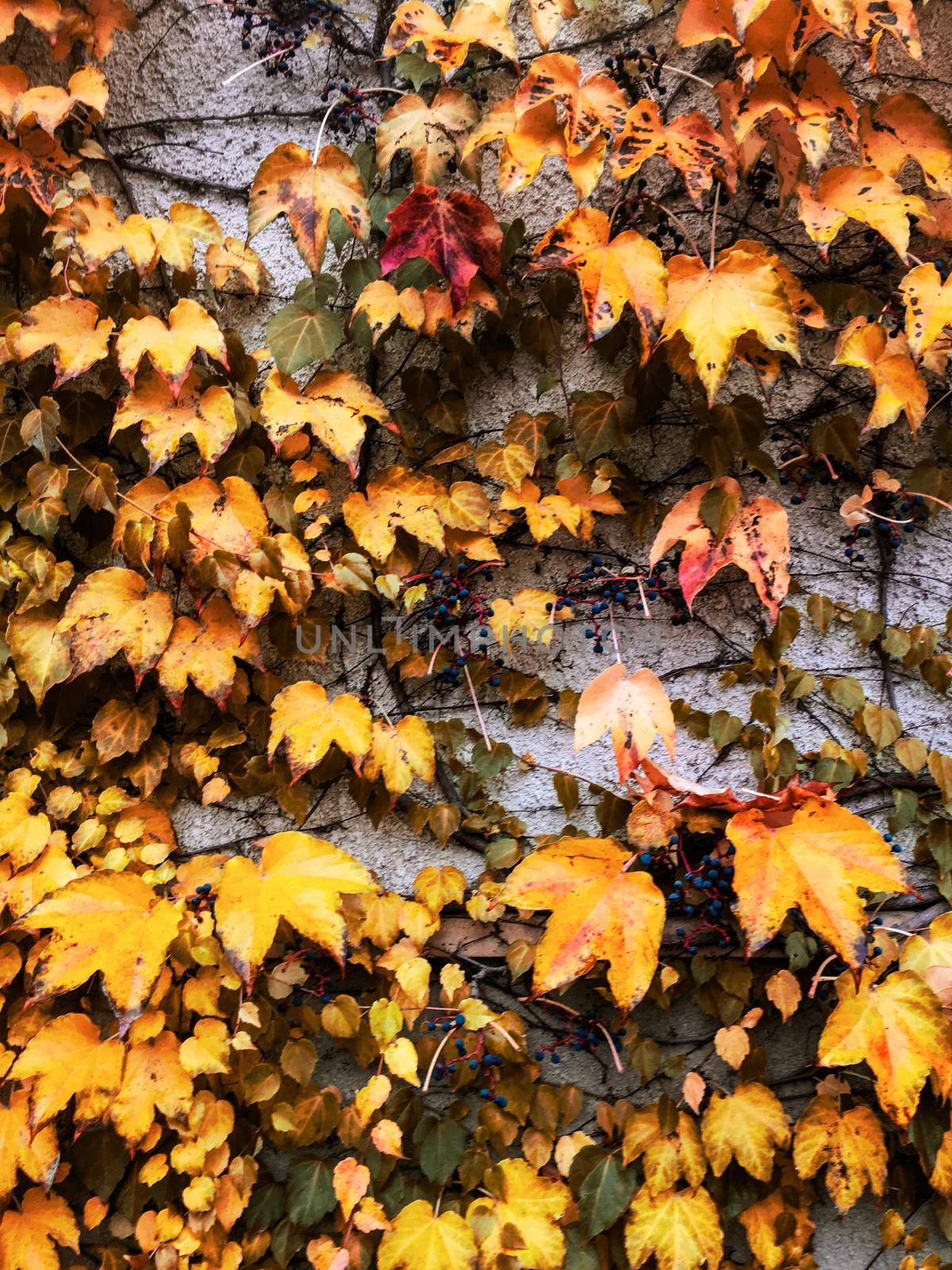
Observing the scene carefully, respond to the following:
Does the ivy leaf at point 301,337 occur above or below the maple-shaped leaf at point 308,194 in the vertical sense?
below

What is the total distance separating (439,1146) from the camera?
6.37 ft

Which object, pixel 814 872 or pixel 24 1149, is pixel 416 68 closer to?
pixel 814 872

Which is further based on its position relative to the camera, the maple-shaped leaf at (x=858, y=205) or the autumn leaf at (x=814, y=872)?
the maple-shaped leaf at (x=858, y=205)

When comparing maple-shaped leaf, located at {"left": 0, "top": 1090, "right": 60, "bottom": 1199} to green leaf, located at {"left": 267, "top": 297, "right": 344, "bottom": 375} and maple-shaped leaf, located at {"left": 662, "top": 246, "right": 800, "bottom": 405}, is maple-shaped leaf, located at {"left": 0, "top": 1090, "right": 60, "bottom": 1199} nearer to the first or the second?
green leaf, located at {"left": 267, "top": 297, "right": 344, "bottom": 375}

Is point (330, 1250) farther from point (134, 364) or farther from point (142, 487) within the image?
point (134, 364)

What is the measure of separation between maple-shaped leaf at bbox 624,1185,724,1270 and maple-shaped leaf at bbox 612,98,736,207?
1988 mm

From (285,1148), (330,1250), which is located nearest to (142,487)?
(285,1148)

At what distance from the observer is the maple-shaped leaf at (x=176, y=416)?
2.01 meters

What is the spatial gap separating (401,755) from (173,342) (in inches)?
40.0

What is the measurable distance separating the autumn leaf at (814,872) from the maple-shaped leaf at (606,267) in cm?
94

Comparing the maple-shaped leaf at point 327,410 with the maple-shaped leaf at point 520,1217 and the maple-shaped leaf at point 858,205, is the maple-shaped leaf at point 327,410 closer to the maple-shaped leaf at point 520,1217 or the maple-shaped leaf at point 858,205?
the maple-shaped leaf at point 858,205

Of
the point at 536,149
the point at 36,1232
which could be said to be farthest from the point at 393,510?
the point at 36,1232

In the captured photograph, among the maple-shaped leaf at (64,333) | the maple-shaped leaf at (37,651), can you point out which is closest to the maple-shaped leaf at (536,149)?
the maple-shaped leaf at (64,333)

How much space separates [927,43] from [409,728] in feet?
6.00
